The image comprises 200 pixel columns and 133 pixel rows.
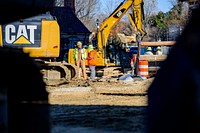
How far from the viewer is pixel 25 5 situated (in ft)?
10.8

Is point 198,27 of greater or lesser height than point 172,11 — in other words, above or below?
below

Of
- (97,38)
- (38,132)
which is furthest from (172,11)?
(38,132)

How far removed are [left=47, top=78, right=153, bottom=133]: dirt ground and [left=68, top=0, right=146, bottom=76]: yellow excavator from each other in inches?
415

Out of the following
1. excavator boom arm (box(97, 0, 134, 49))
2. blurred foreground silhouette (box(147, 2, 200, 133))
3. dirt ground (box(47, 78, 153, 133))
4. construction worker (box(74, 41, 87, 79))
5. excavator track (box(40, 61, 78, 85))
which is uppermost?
excavator boom arm (box(97, 0, 134, 49))

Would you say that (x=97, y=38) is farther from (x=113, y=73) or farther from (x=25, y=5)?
(x=25, y=5)

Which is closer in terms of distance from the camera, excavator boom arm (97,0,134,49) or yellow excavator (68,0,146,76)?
yellow excavator (68,0,146,76)

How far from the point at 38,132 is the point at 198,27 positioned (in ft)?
5.82

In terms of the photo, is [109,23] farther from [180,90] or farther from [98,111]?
[180,90]

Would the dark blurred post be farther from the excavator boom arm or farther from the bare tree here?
the bare tree

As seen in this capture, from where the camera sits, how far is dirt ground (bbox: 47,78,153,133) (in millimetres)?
8500

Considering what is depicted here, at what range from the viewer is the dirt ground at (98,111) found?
27.9 feet

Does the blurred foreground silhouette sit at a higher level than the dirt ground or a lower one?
higher

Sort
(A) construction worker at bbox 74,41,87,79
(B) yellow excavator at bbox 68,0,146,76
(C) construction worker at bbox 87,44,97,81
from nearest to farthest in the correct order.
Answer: (A) construction worker at bbox 74,41,87,79, (C) construction worker at bbox 87,44,97,81, (B) yellow excavator at bbox 68,0,146,76

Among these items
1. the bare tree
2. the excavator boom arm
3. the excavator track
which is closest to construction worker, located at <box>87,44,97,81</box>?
the excavator boom arm
